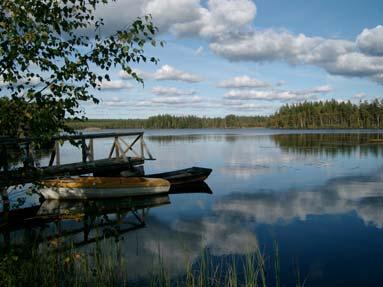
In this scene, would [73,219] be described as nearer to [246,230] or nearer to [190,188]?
[246,230]

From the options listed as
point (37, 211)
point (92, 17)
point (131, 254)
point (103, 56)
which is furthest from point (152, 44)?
point (37, 211)

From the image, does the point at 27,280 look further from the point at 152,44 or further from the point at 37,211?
the point at 37,211

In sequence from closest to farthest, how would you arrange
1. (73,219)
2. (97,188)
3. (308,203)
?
(73,219) → (308,203) → (97,188)

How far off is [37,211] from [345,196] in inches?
606

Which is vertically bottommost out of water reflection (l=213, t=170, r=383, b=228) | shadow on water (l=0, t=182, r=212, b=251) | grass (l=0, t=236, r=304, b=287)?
water reflection (l=213, t=170, r=383, b=228)

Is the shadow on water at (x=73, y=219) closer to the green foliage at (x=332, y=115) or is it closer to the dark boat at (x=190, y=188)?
the dark boat at (x=190, y=188)

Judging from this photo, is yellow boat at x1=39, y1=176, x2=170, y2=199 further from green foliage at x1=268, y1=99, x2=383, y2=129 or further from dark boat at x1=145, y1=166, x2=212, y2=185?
green foliage at x1=268, y1=99, x2=383, y2=129

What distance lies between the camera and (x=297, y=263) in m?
9.88

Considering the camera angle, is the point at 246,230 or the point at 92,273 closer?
the point at 92,273

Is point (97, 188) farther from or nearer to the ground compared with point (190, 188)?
farther from the ground

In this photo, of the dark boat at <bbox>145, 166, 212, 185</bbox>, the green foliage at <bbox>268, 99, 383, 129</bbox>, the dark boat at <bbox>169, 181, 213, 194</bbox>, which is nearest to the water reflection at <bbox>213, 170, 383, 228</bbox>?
the dark boat at <bbox>169, 181, 213, 194</bbox>

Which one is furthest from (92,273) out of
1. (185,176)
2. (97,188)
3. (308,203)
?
(185,176)

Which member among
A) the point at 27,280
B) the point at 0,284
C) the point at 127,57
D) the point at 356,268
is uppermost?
the point at 127,57

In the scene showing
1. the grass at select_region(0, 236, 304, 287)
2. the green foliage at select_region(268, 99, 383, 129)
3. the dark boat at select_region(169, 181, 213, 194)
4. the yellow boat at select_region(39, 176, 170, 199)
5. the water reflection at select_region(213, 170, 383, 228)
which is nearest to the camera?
the grass at select_region(0, 236, 304, 287)
